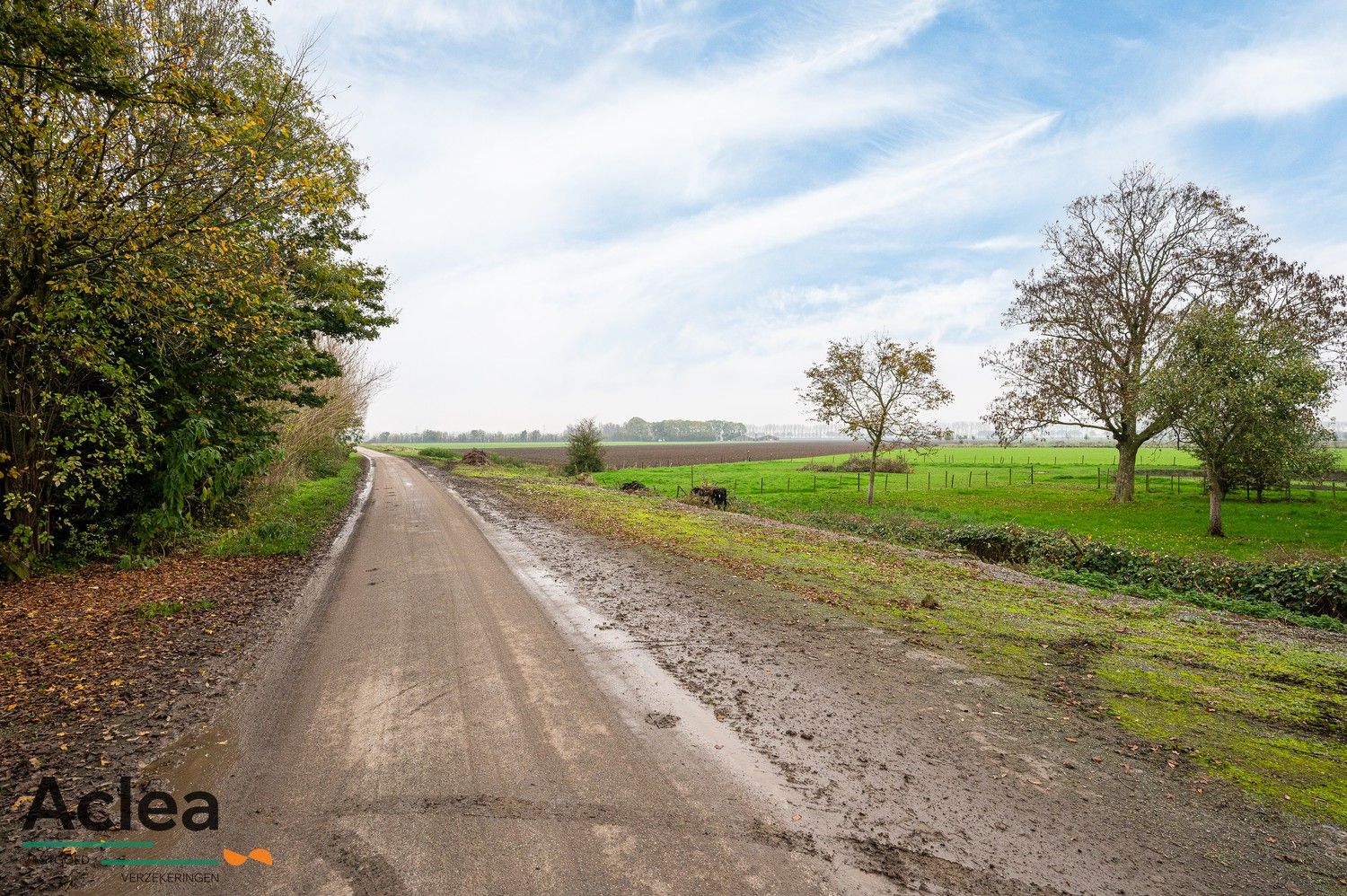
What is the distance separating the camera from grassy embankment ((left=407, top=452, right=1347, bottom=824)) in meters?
4.31

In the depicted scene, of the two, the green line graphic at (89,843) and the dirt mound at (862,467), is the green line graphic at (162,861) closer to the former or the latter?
the green line graphic at (89,843)

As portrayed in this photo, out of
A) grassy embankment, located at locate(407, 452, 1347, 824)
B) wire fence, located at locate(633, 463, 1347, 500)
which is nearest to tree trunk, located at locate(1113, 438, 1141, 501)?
wire fence, located at locate(633, 463, 1347, 500)

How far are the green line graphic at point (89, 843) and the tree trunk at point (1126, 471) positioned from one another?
34604 mm

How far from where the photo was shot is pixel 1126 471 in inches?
1132

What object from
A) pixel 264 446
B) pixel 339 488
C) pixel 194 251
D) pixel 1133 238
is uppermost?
pixel 1133 238

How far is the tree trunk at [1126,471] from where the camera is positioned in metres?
28.3

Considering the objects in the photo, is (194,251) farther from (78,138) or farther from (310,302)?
(310,302)

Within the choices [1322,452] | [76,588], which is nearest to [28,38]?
[76,588]

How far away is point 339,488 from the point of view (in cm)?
2783

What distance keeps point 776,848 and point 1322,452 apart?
32.2 metres

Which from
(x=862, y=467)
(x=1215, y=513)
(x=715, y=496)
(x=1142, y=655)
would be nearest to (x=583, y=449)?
(x=715, y=496)

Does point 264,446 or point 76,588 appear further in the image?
point 264,446

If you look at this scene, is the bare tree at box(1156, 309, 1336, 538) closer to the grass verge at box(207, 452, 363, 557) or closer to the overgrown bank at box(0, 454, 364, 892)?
the overgrown bank at box(0, 454, 364, 892)

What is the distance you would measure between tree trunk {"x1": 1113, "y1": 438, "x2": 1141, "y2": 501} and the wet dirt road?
31.2 meters
